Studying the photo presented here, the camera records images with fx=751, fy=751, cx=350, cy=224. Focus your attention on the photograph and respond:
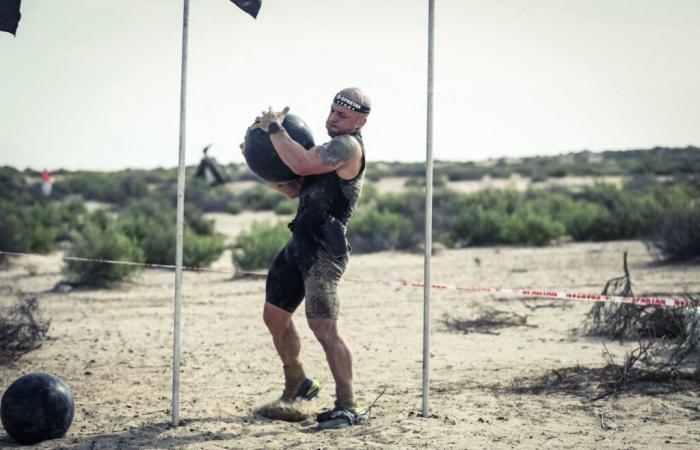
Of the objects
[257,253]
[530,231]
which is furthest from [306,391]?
[530,231]

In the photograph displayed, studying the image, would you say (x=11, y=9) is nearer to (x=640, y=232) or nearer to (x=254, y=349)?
(x=254, y=349)

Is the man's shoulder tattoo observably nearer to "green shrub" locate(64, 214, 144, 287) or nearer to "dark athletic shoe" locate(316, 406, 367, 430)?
"dark athletic shoe" locate(316, 406, 367, 430)

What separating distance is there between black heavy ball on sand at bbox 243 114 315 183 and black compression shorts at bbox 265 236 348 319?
46 cm

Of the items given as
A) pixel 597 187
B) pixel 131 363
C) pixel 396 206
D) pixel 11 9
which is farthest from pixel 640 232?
pixel 11 9

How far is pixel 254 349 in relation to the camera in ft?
25.9

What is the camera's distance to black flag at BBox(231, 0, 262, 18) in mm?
5117

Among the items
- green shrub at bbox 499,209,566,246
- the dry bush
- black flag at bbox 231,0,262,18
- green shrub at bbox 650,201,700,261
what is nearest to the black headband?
black flag at bbox 231,0,262,18

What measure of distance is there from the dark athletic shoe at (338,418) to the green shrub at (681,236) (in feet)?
34.1

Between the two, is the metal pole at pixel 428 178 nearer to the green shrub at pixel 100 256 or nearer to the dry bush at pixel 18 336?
the dry bush at pixel 18 336

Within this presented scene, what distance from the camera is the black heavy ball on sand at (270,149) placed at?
4844 mm

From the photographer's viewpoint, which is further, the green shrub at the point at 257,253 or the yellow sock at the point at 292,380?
the green shrub at the point at 257,253

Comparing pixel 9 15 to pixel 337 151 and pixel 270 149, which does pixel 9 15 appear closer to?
pixel 270 149

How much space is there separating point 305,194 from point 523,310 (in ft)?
19.0

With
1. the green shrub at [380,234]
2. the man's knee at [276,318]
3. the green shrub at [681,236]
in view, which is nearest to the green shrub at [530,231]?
the green shrub at [380,234]
